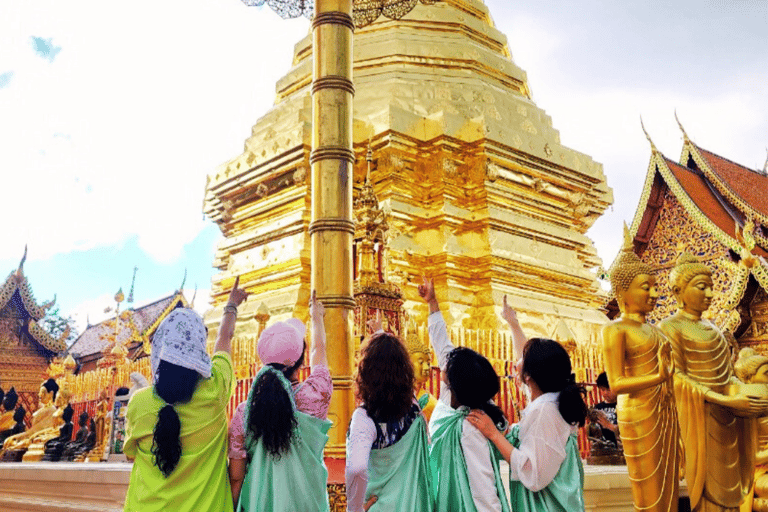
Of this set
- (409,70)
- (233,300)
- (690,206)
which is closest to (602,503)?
(233,300)

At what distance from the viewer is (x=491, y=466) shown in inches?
92.7

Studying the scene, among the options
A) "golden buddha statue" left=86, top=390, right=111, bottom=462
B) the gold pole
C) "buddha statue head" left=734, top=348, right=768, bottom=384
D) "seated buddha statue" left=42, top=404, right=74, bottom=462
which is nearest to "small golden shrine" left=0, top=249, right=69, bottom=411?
"seated buddha statue" left=42, top=404, right=74, bottom=462

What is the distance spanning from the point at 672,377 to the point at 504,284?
6.04 m

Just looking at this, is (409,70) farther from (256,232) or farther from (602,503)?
(602,503)

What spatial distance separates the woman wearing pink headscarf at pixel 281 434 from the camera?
2.39 metres

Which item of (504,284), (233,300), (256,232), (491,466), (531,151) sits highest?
(531,151)

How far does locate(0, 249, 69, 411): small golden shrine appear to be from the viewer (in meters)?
18.2

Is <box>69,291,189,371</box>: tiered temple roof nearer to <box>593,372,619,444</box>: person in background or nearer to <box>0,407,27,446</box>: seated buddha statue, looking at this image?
<box>0,407,27,446</box>: seated buddha statue

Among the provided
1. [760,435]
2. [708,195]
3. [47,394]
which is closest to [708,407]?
[760,435]

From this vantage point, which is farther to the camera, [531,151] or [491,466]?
[531,151]

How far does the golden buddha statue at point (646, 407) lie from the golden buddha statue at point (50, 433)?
25.5 feet

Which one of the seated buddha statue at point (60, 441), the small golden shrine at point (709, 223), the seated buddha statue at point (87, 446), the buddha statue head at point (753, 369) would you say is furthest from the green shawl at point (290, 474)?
the small golden shrine at point (709, 223)

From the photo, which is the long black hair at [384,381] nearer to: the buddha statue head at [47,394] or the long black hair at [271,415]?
the long black hair at [271,415]

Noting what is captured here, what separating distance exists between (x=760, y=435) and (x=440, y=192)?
600cm
